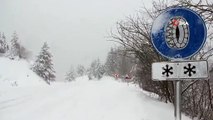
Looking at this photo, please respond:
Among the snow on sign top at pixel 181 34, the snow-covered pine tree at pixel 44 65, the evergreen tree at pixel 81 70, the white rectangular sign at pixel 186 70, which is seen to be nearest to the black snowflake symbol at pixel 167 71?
the white rectangular sign at pixel 186 70

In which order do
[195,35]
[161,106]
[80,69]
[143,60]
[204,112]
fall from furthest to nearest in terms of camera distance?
1. [80,69]
2. [143,60]
3. [204,112]
4. [161,106]
5. [195,35]

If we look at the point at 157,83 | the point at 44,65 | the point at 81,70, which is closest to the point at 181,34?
the point at 157,83

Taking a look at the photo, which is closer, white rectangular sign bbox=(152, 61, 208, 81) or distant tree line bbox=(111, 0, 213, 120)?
white rectangular sign bbox=(152, 61, 208, 81)

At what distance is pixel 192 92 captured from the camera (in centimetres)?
1437

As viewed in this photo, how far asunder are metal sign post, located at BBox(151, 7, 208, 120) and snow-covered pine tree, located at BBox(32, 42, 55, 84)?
6956 cm

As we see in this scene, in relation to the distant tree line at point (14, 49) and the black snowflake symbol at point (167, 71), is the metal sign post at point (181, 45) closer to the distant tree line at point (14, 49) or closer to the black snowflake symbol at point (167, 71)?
the black snowflake symbol at point (167, 71)

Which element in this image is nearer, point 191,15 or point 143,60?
point 191,15

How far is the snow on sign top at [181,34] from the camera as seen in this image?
543 centimetres

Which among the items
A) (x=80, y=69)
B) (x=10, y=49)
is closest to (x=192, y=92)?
(x=10, y=49)

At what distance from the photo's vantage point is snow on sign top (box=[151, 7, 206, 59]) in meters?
5.43

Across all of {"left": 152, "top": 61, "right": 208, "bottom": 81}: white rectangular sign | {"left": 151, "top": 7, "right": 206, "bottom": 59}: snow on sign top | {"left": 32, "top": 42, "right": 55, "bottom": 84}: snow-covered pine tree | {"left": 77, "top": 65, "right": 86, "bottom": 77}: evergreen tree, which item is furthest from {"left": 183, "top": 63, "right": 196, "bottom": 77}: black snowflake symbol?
{"left": 77, "top": 65, "right": 86, "bottom": 77}: evergreen tree

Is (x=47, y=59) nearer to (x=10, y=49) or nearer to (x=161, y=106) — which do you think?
(x=10, y=49)

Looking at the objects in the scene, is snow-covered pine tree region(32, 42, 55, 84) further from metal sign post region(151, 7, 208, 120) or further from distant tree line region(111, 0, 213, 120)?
metal sign post region(151, 7, 208, 120)

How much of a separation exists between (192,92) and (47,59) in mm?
63632
